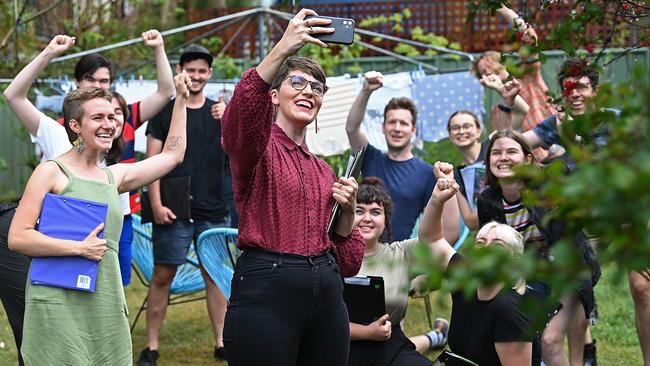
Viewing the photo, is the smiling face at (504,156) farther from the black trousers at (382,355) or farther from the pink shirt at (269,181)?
the pink shirt at (269,181)

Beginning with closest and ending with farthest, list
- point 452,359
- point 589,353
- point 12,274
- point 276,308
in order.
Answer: point 276,308 < point 452,359 < point 12,274 < point 589,353

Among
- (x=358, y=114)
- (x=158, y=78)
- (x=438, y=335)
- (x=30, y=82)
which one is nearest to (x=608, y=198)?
(x=30, y=82)

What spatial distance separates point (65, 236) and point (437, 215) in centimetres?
167

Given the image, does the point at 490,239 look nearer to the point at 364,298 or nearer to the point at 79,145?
the point at 364,298

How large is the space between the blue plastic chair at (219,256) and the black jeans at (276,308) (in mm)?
2890

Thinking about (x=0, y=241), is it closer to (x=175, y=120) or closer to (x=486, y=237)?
(x=175, y=120)

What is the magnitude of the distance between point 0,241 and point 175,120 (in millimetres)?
1154

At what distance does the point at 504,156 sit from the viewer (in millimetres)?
5332

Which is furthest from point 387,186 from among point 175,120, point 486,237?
point 175,120

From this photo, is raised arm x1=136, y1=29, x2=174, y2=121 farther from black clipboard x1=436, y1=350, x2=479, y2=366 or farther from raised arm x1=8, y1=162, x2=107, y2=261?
black clipboard x1=436, y1=350, x2=479, y2=366

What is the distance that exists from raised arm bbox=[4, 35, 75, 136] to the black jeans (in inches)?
71.5

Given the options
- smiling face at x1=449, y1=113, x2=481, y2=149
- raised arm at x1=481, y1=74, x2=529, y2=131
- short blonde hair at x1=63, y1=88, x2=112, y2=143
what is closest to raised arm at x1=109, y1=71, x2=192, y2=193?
short blonde hair at x1=63, y1=88, x2=112, y2=143

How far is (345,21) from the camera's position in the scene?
336cm

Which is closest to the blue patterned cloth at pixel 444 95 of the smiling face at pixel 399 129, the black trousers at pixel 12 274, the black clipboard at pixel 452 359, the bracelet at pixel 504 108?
the bracelet at pixel 504 108
